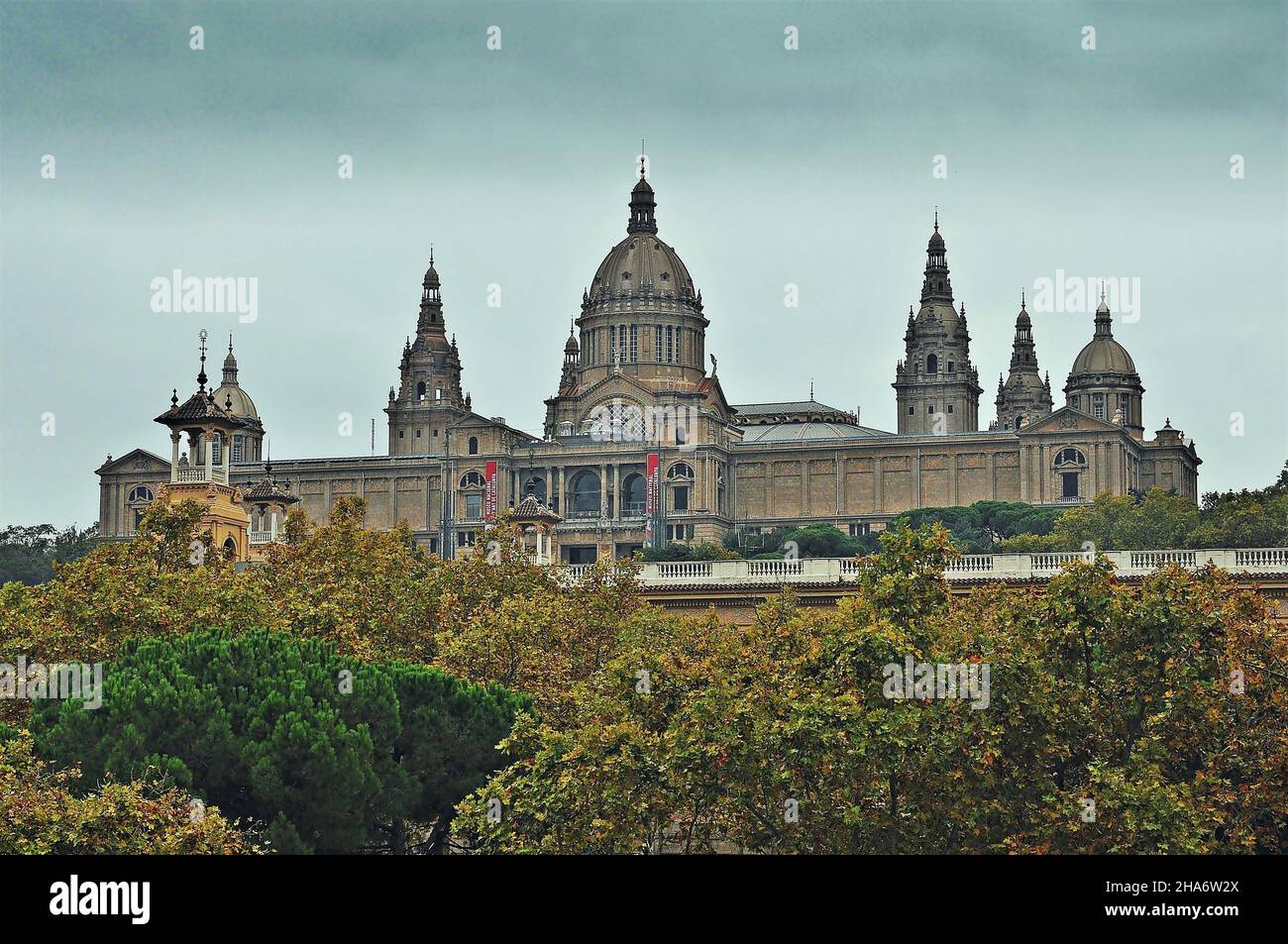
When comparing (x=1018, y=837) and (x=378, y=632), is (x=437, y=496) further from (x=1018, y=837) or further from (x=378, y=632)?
(x=1018, y=837)

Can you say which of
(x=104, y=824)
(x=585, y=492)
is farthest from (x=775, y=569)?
(x=585, y=492)

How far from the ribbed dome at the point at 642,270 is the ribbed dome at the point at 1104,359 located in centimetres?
3000

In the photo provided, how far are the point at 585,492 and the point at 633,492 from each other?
3.74 m

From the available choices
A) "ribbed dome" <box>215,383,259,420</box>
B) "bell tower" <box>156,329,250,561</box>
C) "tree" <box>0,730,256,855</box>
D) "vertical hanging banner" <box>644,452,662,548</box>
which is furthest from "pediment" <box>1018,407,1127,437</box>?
"tree" <box>0,730,256,855</box>

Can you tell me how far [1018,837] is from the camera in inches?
1455

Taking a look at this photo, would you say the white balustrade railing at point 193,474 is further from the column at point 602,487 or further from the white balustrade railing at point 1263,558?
the column at point 602,487

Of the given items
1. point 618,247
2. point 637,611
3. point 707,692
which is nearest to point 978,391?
point 618,247

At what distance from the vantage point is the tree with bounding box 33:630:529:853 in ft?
140

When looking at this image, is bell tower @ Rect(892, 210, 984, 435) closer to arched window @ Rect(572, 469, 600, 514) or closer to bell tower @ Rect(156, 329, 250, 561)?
arched window @ Rect(572, 469, 600, 514)

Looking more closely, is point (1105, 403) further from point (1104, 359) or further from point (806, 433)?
point (806, 433)

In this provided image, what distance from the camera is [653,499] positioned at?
157875 mm

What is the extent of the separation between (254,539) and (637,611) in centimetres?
2697
